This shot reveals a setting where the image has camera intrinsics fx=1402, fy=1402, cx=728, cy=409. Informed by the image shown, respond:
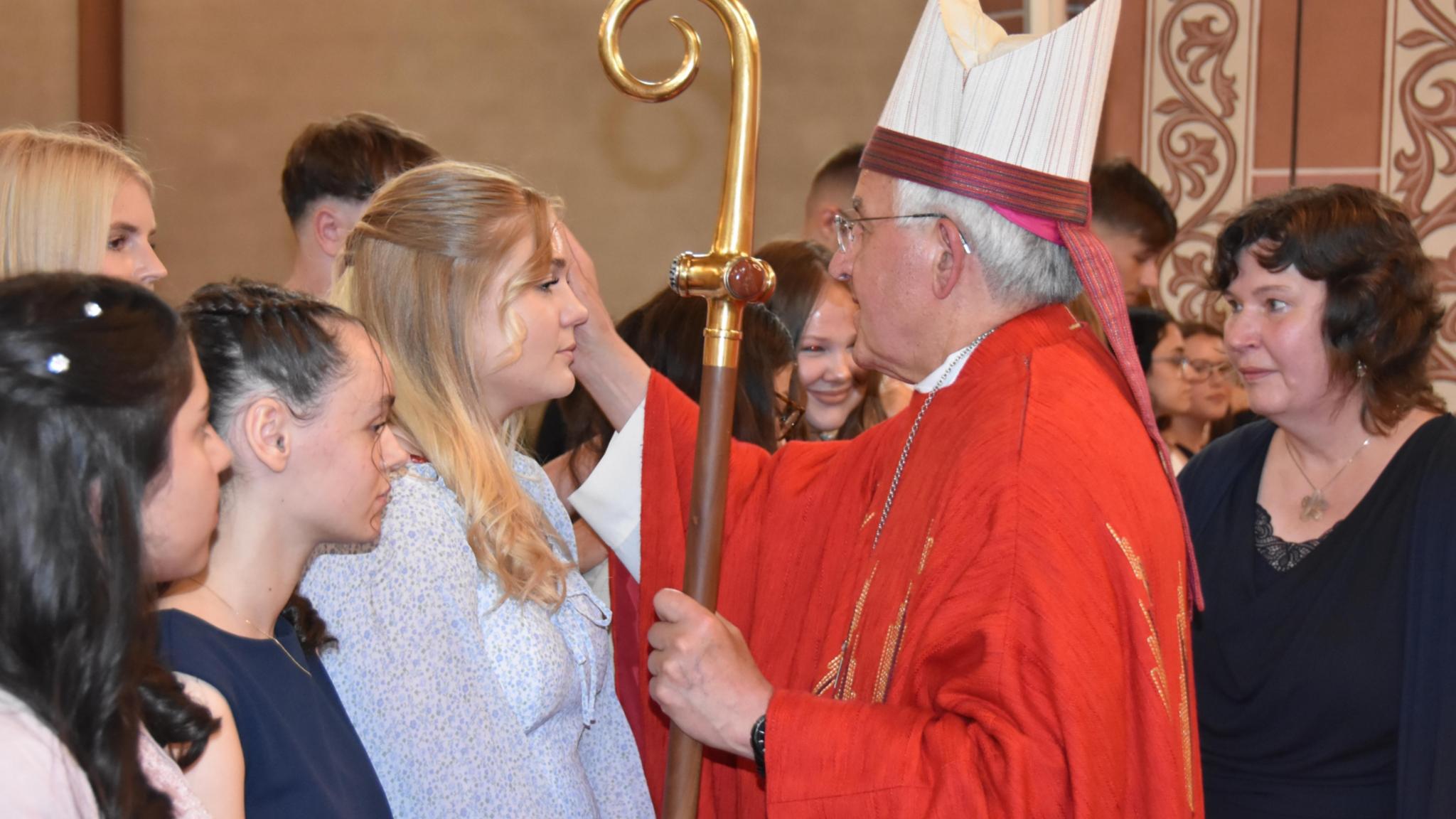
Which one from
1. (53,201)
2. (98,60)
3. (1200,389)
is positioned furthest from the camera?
(98,60)

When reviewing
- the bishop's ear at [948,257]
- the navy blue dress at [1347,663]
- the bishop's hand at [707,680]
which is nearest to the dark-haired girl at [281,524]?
the bishop's hand at [707,680]

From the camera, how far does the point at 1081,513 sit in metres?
1.60

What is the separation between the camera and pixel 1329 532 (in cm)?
237

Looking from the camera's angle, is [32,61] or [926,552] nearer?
[926,552]

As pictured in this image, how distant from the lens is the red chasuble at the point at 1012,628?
1518 millimetres

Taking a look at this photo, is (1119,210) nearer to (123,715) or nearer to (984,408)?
(984,408)

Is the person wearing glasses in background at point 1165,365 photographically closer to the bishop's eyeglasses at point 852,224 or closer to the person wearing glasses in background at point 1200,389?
the person wearing glasses in background at point 1200,389

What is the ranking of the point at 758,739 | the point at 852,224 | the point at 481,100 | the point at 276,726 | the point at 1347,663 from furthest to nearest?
the point at 481,100, the point at 1347,663, the point at 852,224, the point at 758,739, the point at 276,726

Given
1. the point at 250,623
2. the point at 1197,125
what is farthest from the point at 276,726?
the point at 1197,125

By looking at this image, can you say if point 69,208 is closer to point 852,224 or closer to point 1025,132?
point 852,224

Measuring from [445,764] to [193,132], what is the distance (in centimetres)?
379

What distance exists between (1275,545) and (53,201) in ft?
6.79

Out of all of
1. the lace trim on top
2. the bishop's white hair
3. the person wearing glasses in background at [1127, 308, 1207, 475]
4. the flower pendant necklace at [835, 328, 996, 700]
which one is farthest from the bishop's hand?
the person wearing glasses in background at [1127, 308, 1207, 475]

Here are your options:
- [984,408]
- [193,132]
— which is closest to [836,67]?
[193,132]
